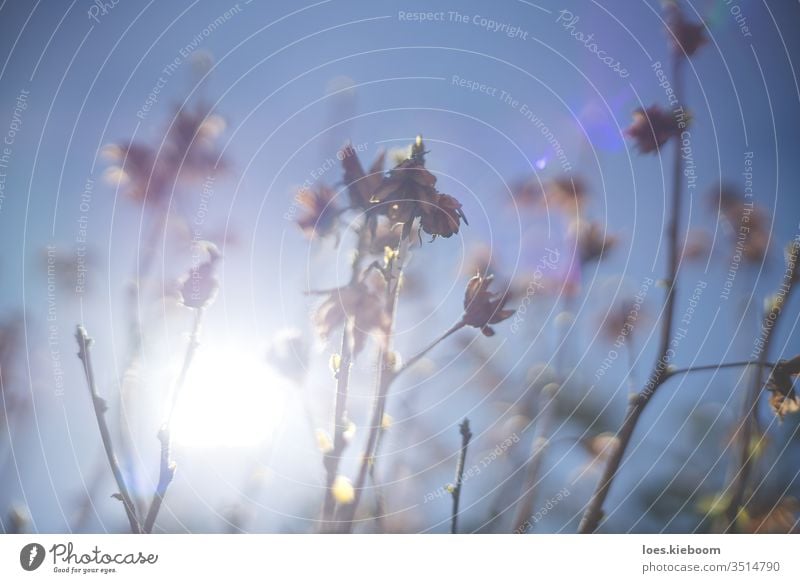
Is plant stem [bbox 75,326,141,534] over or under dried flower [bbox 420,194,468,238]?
under

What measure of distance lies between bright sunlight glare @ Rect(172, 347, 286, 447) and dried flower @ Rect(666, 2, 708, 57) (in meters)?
0.53

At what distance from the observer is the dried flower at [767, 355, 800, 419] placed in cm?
64

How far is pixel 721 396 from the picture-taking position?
685 millimetres

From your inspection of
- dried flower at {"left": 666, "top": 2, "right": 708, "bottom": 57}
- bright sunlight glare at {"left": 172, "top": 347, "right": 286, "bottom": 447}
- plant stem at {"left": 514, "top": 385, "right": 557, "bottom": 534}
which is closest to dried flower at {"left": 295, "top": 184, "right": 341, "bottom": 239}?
bright sunlight glare at {"left": 172, "top": 347, "right": 286, "bottom": 447}

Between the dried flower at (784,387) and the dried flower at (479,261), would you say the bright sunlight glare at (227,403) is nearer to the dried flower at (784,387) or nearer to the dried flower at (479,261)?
the dried flower at (479,261)

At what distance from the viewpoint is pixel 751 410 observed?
0.67 m

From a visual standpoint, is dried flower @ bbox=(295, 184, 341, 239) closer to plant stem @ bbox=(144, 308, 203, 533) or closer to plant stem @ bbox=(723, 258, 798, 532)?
plant stem @ bbox=(144, 308, 203, 533)

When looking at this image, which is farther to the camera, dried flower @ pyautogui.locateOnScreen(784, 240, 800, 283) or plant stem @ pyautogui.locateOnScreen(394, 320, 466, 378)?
dried flower @ pyautogui.locateOnScreen(784, 240, 800, 283)

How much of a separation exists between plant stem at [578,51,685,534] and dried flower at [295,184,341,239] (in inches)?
12.3

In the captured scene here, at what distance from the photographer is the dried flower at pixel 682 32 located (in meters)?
0.70

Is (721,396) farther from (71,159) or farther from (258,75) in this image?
(71,159)

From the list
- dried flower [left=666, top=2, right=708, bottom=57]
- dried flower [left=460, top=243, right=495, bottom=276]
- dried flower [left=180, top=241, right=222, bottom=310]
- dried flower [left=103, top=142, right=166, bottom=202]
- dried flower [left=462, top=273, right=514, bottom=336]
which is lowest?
dried flower [left=462, top=273, right=514, bottom=336]

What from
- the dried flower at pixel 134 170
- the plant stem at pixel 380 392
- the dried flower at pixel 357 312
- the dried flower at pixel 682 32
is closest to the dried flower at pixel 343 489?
the plant stem at pixel 380 392
